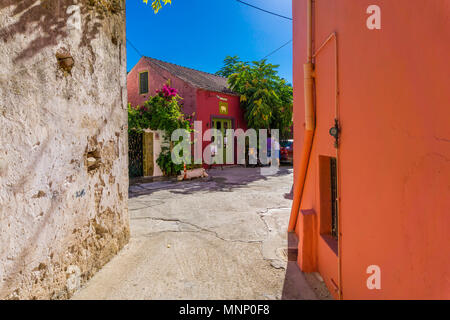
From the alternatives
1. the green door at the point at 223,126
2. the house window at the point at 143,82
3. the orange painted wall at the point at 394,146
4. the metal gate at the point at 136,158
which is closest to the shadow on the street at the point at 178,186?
the metal gate at the point at 136,158

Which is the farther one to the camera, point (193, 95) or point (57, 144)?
point (193, 95)

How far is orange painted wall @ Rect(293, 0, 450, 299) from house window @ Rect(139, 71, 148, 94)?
1492 centimetres

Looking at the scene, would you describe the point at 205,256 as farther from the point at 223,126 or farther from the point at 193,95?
the point at 223,126

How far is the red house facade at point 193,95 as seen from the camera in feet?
48.9

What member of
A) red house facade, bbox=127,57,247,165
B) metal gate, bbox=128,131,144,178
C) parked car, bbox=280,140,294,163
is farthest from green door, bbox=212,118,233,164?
metal gate, bbox=128,131,144,178

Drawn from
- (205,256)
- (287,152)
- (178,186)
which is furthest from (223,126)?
(205,256)

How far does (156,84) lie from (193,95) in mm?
2720

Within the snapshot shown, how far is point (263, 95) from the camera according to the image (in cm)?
1562

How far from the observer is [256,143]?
16.6m

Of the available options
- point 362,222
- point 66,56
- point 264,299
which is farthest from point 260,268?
point 66,56

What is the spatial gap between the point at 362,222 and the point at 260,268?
1.71 m

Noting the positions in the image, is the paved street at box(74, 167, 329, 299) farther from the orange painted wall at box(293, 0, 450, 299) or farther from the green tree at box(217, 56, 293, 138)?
the green tree at box(217, 56, 293, 138)

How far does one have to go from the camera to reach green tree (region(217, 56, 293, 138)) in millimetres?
15594

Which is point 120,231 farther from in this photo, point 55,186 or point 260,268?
point 260,268
